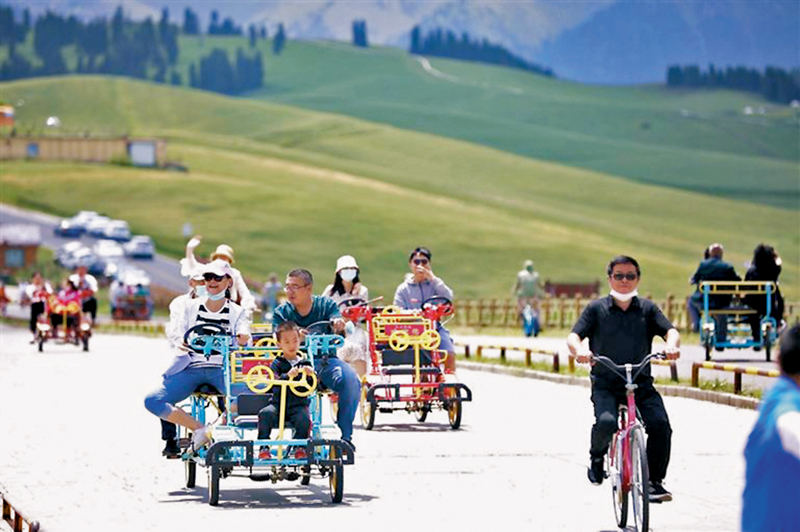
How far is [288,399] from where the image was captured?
550 inches

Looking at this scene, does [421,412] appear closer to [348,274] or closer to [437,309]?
[437,309]

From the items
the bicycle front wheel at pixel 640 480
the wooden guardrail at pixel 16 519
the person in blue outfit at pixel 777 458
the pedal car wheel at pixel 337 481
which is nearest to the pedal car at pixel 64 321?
the pedal car wheel at pixel 337 481

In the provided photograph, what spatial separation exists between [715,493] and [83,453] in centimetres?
612

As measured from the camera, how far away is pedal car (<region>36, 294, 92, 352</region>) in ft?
135

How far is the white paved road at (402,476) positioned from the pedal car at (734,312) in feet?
26.4

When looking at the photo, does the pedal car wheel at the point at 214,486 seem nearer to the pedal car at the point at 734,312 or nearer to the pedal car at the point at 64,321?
A: the pedal car at the point at 734,312

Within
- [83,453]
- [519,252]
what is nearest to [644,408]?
[83,453]

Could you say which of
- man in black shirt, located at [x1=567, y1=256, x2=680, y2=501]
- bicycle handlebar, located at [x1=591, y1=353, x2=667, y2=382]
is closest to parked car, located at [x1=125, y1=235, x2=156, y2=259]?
man in black shirt, located at [x1=567, y1=256, x2=680, y2=501]

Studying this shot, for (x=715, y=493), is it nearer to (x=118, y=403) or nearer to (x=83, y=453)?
(x=83, y=453)

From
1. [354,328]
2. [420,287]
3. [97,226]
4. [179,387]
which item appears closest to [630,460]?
[179,387]

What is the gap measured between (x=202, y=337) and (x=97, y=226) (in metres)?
116

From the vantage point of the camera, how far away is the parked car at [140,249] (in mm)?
116812

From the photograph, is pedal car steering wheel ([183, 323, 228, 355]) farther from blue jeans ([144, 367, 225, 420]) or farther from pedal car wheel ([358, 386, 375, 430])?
pedal car wheel ([358, 386, 375, 430])

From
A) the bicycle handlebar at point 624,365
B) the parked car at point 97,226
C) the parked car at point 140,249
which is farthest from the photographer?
the parked car at point 97,226
